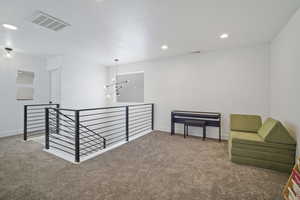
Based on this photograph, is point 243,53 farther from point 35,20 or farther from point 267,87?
point 35,20

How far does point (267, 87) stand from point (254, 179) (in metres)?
2.54

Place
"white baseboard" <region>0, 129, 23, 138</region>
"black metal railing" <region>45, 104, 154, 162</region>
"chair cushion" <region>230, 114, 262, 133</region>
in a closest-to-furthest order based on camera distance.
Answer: "black metal railing" <region>45, 104, 154, 162</region>, "chair cushion" <region>230, 114, 262, 133</region>, "white baseboard" <region>0, 129, 23, 138</region>

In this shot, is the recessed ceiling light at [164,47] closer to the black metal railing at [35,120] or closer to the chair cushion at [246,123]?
the chair cushion at [246,123]

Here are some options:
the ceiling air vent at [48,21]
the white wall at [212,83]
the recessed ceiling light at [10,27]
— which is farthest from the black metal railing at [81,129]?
the recessed ceiling light at [10,27]

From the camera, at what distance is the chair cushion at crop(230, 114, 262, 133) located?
3.12 meters

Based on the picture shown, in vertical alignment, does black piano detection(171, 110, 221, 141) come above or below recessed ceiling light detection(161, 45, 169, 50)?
below

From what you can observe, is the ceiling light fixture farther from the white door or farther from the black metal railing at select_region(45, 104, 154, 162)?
the black metal railing at select_region(45, 104, 154, 162)

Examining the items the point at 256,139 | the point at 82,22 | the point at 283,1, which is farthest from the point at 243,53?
the point at 82,22

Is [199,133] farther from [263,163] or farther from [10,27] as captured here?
[10,27]

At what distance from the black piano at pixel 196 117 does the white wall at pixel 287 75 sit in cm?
125

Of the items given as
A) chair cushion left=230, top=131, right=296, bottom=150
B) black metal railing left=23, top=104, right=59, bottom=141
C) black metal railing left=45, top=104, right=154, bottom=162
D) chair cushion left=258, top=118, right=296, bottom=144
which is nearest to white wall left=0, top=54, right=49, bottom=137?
black metal railing left=23, top=104, right=59, bottom=141

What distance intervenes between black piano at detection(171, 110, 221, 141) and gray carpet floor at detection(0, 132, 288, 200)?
0.85 m

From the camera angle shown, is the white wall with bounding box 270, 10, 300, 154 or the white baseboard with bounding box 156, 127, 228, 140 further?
the white baseboard with bounding box 156, 127, 228, 140

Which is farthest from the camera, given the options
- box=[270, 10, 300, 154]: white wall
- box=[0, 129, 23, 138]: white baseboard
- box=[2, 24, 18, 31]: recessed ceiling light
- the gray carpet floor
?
box=[0, 129, 23, 138]: white baseboard
